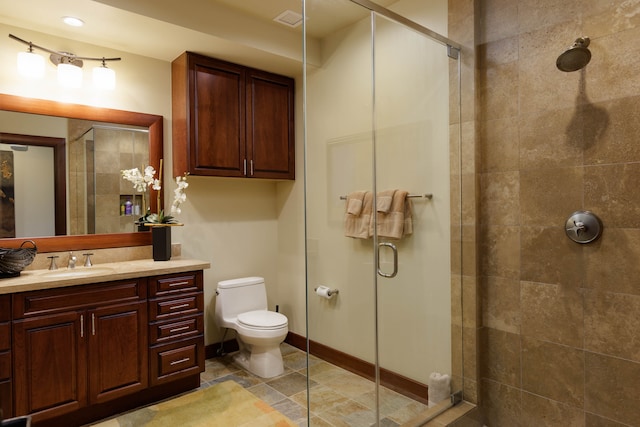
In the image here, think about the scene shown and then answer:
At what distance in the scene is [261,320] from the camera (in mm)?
3059

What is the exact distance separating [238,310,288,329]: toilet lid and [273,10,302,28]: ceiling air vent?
2.35 meters

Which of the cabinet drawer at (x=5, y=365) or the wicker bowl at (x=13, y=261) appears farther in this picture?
the wicker bowl at (x=13, y=261)

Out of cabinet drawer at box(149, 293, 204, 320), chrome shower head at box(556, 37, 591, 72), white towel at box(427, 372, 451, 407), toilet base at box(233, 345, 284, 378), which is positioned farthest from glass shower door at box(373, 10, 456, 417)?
cabinet drawer at box(149, 293, 204, 320)

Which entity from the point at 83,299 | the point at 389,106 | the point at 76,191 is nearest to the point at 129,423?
the point at 83,299

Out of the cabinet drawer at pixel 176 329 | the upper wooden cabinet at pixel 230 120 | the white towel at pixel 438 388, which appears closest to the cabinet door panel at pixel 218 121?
the upper wooden cabinet at pixel 230 120

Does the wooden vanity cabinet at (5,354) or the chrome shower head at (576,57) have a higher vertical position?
the chrome shower head at (576,57)

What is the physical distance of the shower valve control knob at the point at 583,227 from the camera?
1822mm

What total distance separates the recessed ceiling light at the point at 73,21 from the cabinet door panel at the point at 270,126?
4.21ft

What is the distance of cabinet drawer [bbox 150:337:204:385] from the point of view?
259 centimetres

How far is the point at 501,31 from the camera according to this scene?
2131 mm

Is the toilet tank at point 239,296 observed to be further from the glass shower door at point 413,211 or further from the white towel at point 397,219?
the white towel at point 397,219

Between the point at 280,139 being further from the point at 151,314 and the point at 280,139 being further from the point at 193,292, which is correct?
the point at 151,314

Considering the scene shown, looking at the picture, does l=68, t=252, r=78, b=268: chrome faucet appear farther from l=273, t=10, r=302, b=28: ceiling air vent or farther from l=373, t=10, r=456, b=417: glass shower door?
l=273, t=10, r=302, b=28: ceiling air vent

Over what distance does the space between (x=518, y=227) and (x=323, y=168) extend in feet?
3.69
